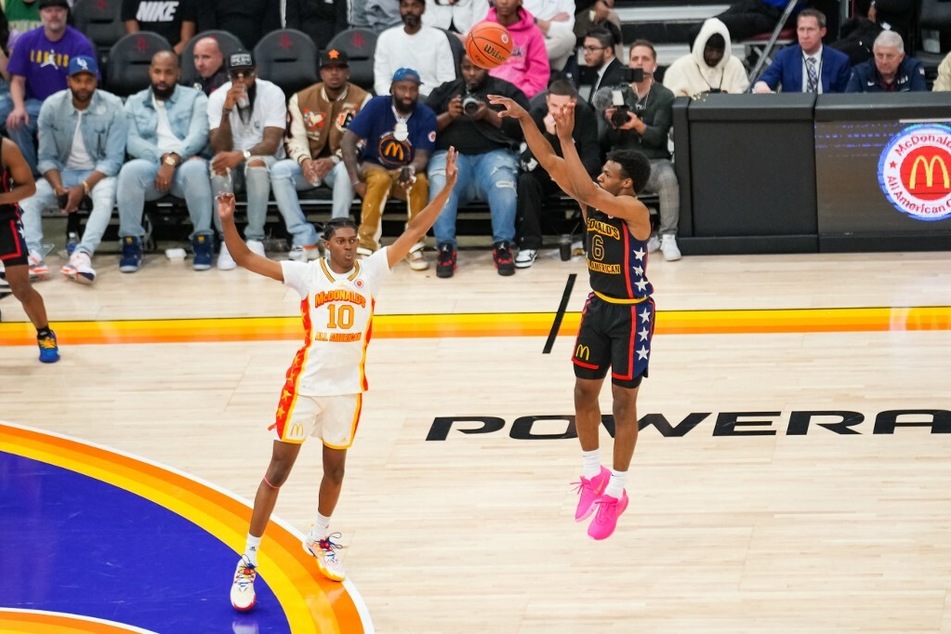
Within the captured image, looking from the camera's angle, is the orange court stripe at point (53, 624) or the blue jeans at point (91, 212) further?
the blue jeans at point (91, 212)

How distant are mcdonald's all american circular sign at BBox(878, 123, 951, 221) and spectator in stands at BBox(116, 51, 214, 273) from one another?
18.0ft

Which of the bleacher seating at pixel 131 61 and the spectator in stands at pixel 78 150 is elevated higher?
the bleacher seating at pixel 131 61

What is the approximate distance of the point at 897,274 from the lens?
38.3 feet

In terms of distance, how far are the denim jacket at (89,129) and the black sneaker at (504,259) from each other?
3263mm

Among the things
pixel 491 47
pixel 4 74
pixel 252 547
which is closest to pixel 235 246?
pixel 252 547

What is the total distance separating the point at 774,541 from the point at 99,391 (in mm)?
4727

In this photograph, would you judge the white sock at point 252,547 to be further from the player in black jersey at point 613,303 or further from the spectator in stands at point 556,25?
the spectator in stands at point 556,25

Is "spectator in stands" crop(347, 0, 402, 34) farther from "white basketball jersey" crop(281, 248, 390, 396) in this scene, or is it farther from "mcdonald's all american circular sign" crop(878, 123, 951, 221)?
"white basketball jersey" crop(281, 248, 390, 396)

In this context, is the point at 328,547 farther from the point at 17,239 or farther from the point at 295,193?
the point at 295,193

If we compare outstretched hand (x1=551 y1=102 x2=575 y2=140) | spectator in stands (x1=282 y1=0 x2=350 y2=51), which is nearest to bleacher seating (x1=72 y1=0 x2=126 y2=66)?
spectator in stands (x1=282 y1=0 x2=350 y2=51)

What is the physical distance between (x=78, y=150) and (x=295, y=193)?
1875 mm

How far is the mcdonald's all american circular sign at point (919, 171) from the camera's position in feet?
39.2

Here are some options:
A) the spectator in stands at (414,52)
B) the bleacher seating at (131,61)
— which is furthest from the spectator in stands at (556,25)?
the bleacher seating at (131,61)

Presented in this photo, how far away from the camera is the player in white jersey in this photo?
692 centimetres
